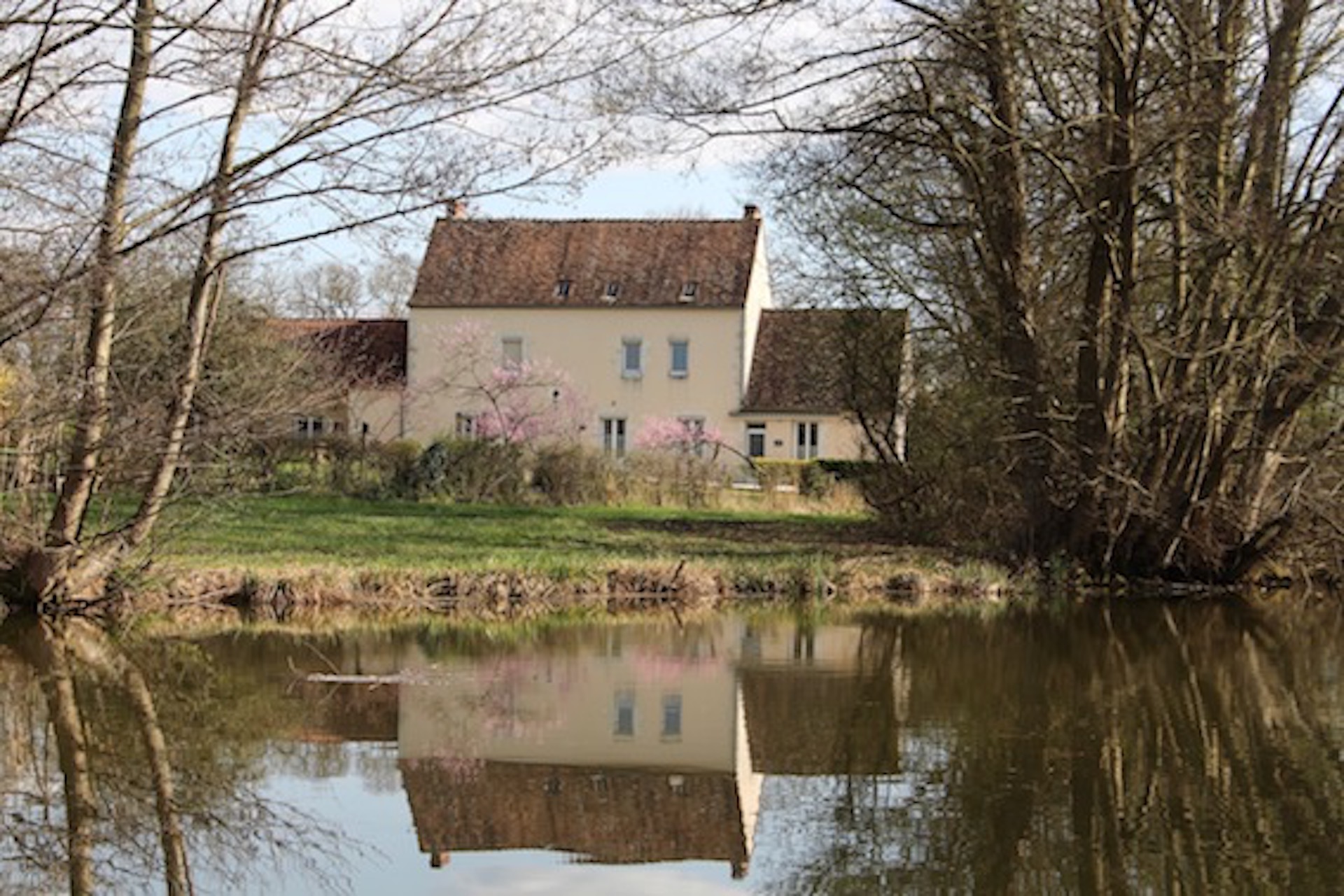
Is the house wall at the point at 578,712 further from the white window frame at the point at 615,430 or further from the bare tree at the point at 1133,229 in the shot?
the white window frame at the point at 615,430

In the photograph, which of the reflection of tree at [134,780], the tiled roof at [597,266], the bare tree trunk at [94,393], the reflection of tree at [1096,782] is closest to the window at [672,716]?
the reflection of tree at [1096,782]

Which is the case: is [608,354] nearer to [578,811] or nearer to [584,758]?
[584,758]

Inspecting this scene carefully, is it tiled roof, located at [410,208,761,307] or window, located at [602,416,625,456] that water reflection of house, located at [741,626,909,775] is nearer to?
tiled roof, located at [410,208,761,307]

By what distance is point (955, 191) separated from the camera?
69.2ft

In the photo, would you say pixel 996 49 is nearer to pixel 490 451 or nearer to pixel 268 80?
pixel 268 80

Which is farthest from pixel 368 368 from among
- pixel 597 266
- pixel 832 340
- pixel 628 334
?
pixel 832 340

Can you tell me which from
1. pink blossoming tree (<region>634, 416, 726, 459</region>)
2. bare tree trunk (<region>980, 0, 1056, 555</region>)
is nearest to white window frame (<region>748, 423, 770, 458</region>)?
pink blossoming tree (<region>634, 416, 726, 459</region>)

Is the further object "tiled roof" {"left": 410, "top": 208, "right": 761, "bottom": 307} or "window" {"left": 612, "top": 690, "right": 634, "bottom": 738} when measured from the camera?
"tiled roof" {"left": 410, "top": 208, "right": 761, "bottom": 307}

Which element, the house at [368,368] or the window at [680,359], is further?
the window at [680,359]

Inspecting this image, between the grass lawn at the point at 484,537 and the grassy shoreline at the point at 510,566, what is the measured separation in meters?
0.04

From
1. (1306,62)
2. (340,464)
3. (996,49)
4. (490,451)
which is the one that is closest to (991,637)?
(996,49)

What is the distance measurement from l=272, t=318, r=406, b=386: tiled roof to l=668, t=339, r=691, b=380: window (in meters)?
7.01

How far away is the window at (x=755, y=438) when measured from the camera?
151 ft

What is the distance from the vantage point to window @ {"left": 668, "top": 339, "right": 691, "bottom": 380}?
4653cm
